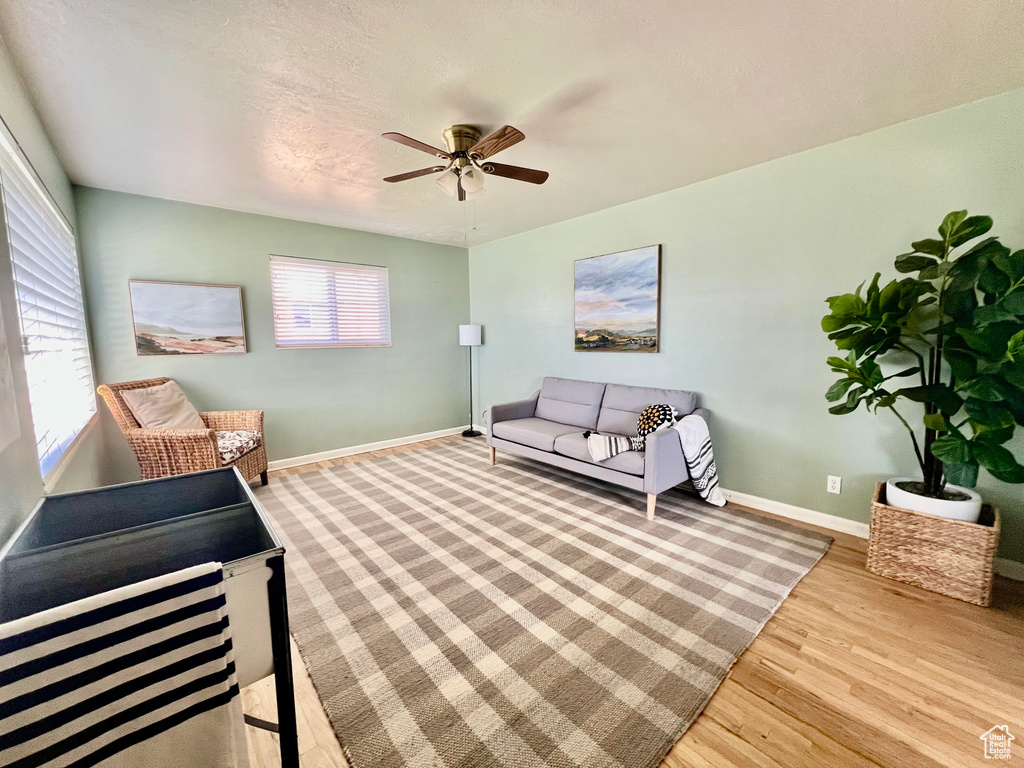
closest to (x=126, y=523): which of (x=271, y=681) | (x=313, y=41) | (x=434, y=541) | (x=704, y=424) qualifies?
(x=271, y=681)

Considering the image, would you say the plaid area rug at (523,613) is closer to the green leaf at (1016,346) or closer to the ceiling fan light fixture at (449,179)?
the green leaf at (1016,346)

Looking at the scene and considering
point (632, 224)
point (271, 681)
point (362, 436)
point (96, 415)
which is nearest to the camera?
point (271, 681)

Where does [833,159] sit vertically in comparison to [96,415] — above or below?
above

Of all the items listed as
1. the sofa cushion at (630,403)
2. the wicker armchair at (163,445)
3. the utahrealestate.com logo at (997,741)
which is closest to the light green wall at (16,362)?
the wicker armchair at (163,445)

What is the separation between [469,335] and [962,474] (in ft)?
14.6

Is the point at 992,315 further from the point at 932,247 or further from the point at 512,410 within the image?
the point at 512,410

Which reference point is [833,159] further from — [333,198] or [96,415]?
[96,415]

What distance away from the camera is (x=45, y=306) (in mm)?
1977

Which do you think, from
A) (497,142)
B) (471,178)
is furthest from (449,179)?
(497,142)

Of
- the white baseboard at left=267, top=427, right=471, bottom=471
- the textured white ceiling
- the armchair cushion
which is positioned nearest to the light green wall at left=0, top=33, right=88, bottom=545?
the textured white ceiling

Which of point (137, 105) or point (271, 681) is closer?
point (271, 681)

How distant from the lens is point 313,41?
5.37 ft

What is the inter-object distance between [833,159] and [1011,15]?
1.05 m

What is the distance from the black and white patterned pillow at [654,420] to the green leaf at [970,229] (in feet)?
5.79
